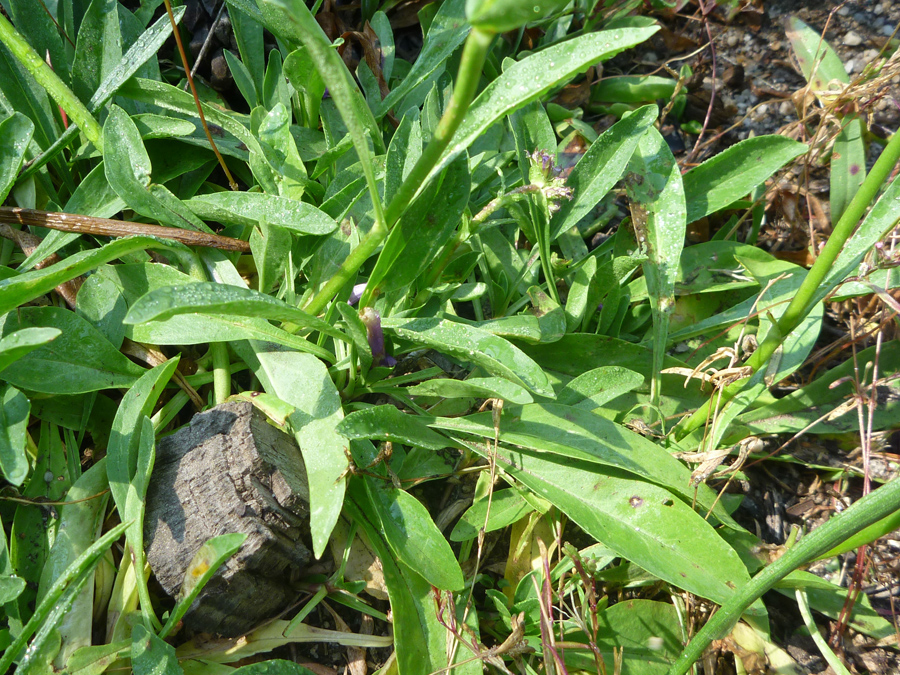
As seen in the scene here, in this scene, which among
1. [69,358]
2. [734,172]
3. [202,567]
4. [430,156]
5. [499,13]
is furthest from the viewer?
[734,172]

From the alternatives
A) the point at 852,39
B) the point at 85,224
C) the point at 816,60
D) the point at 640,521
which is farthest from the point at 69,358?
Result: the point at 852,39

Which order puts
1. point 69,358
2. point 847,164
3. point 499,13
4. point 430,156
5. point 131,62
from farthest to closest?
point 847,164 → point 131,62 → point 69,358 → point 430,156 → point 499,13

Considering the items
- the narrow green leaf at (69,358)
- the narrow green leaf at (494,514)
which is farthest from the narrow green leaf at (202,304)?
the narrow green leaf at (494,514)

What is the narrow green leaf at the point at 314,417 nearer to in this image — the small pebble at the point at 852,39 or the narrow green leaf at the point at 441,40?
the narrow green leaf at the point at 441,40

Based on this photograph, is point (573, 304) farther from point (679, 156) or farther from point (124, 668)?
point (124, 668)

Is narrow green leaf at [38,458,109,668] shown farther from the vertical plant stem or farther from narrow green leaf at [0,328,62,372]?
the vertical plant stem

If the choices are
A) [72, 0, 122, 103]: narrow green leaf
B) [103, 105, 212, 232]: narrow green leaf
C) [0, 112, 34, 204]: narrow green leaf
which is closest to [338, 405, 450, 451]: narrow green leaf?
[103, 105, 212, 232]: narrow green leaf

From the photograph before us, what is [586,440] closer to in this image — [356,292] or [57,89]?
[356,292]
